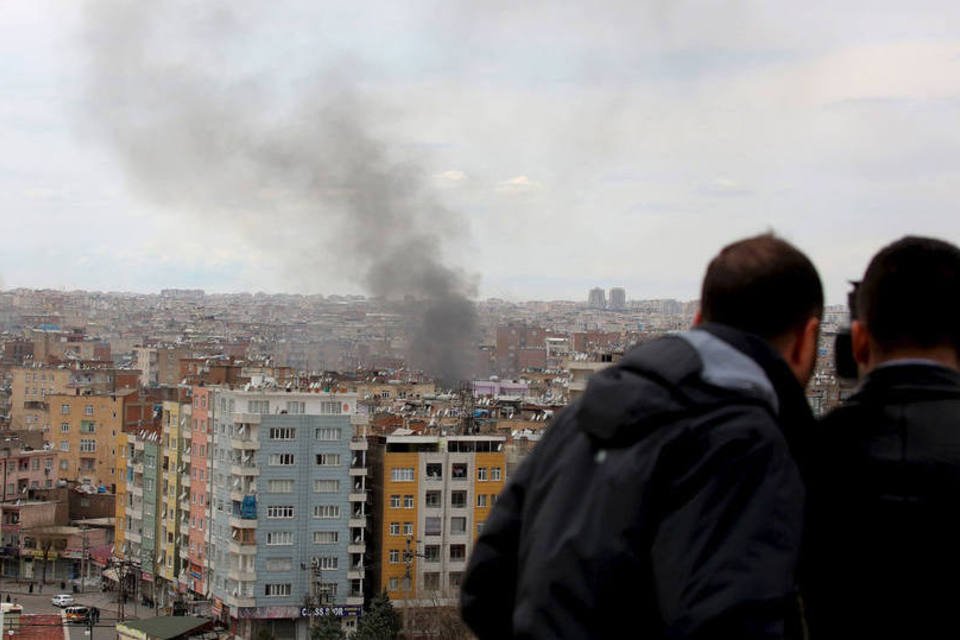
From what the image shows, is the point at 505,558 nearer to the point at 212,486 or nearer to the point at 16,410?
the point at 212,486

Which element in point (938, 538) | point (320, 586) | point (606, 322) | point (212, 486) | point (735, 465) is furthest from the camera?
point (606, 322)

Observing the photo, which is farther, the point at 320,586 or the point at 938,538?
the point at 320,586

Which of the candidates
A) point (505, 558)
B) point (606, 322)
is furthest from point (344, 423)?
point (606, 322)

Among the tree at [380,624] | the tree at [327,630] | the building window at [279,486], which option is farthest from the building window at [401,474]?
the tree at [380,624]

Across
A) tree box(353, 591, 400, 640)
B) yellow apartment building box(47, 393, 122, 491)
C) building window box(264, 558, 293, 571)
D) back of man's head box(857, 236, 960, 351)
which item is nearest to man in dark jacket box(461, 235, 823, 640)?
back of man's head box(857, 236, 960, 351)

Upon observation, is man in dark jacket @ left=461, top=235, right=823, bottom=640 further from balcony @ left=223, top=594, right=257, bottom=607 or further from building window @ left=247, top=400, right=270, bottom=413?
building window @ left=247, top=400, right=270, bottom=413
